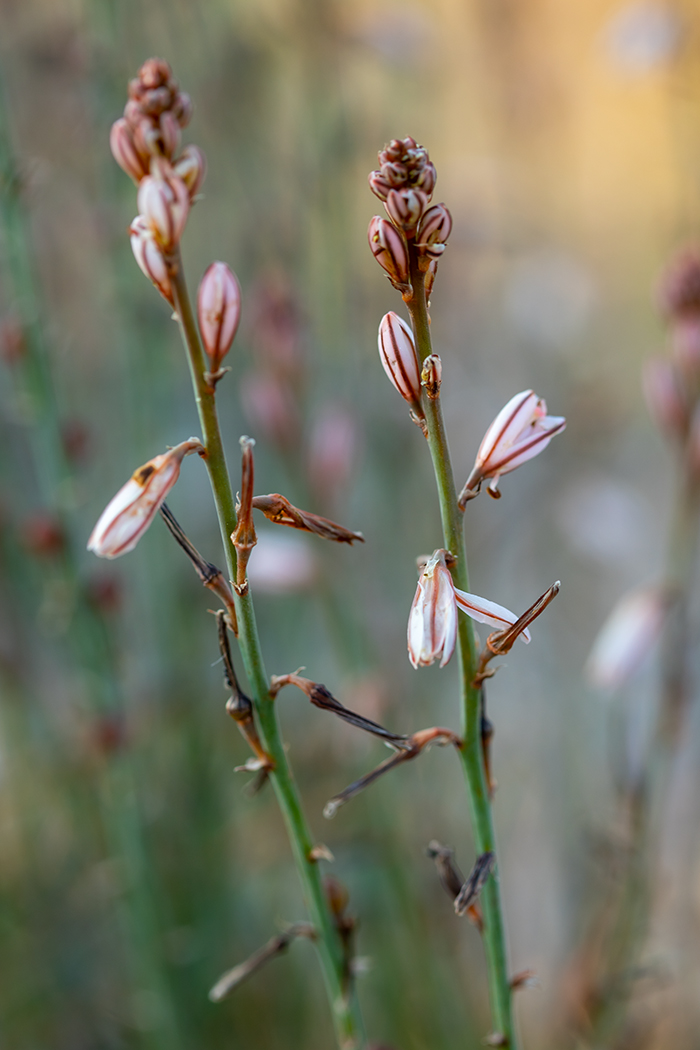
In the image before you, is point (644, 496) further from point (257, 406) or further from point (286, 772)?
point (286, 772)

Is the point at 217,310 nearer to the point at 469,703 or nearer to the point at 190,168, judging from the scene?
the point at 190,168

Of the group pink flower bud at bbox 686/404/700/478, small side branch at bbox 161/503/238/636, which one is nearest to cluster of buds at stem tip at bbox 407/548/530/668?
small side branch at bbox 161/503/238/636

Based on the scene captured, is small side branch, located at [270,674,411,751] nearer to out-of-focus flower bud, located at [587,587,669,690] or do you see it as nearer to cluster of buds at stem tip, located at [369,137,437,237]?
cluster of buds at stem tip, located at [369,137,437,237]

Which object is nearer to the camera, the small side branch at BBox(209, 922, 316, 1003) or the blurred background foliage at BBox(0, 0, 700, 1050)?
the small side branch at BBox(209, 922, 316, 1003)

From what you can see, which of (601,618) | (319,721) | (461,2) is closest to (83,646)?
(319,721)

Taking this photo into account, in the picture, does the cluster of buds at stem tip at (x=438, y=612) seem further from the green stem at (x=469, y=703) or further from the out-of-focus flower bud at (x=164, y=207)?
the out-of-focus flower bud at (x=164, y=207)

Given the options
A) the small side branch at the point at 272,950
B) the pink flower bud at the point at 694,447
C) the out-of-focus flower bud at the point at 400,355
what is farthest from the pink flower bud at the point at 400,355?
the pink flower bud at the point at 694,447
